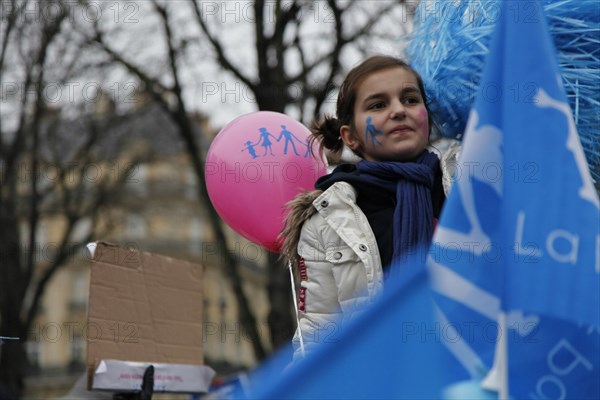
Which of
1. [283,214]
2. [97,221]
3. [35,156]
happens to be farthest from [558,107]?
[97,221]

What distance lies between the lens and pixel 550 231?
201 cm

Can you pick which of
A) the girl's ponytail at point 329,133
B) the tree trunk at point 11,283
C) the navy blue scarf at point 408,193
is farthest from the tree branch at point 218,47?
the navy blue scarf at point 408,193

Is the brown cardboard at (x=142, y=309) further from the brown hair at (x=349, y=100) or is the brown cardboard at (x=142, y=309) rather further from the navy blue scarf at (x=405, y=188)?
the navy blue scarf at (x=405, y=188)

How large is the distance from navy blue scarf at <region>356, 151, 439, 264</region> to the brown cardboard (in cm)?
172

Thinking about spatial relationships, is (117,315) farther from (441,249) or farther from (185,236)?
(185,236)

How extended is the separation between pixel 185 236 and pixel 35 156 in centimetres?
2880

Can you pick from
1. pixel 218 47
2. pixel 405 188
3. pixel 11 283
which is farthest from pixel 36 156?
pixel 405 188

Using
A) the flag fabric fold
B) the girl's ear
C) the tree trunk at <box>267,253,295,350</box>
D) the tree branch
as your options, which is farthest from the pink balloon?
the tree branch

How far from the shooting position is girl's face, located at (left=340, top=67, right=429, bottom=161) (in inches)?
125

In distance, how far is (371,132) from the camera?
3.23m

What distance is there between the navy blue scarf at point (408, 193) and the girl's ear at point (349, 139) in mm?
224

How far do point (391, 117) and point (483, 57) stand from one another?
35cm

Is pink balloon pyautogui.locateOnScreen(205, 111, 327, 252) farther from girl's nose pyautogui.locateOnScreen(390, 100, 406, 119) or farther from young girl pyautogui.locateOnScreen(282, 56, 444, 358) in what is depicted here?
girl's nose pyautogui.locateOnScreen(390, 100, 406, 119)

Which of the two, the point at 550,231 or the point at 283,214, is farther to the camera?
the point at 283,214
